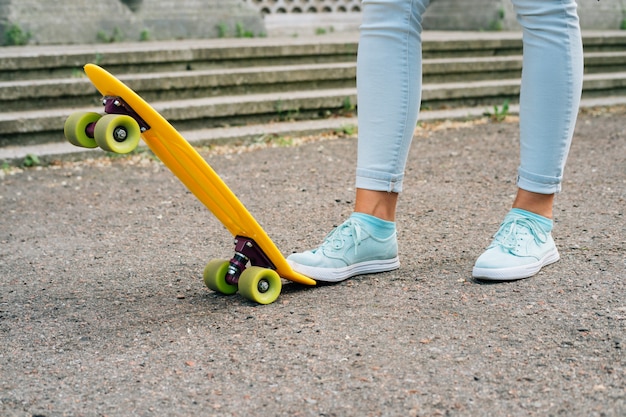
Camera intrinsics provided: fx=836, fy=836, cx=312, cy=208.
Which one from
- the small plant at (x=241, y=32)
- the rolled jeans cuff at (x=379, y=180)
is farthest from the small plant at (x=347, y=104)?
the rolled jeans cuff at (x=379, y=180)

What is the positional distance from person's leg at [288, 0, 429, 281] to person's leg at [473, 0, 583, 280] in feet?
0.98

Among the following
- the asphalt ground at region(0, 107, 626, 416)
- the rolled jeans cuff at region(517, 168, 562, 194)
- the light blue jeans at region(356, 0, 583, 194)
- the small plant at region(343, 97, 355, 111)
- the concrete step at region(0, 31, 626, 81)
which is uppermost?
the light blue jeans at region(356, 0, 583, 194)

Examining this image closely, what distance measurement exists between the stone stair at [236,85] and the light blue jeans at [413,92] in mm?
2819

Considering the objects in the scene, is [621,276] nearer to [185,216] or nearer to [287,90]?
[185,216]

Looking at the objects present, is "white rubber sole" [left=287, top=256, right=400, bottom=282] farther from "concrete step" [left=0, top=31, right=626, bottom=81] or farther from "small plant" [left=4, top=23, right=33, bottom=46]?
"small plant" [left=4, top=23, right=33, bottom=46]

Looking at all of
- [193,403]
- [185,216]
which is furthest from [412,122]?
[185,216]

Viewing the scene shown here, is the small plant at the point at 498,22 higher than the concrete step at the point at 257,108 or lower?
higher

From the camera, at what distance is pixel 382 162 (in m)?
2.30

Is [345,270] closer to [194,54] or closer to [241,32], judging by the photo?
[194,54]

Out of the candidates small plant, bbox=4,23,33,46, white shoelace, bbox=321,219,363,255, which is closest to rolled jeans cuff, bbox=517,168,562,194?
white shoelace, bbox=321,219,363,255

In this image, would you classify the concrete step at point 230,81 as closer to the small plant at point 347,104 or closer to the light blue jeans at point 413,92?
the small plant at point 347,104

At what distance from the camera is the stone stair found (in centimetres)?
509

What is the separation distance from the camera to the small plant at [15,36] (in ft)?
20.7

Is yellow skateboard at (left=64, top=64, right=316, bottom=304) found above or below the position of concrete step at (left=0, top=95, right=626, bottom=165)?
above
